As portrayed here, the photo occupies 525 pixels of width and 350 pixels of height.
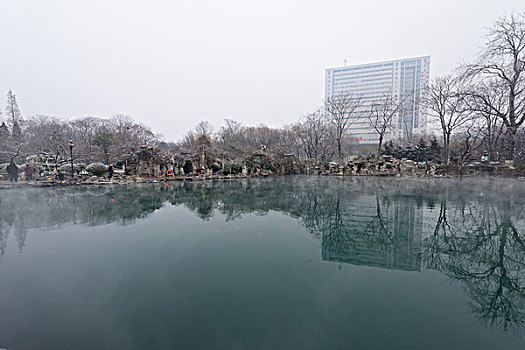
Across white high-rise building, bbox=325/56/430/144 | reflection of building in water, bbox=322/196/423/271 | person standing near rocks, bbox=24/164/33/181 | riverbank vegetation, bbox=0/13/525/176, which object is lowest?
reflection of building in water, bbox=322/196/423/271

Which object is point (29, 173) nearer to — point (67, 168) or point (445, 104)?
point (67, 168)

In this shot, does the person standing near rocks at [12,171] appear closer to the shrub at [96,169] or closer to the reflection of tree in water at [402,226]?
the shrub at [96,169]

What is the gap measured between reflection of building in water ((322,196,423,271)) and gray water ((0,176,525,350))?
0.04 metres

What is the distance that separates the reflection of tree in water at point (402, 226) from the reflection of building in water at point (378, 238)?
0.02 metres

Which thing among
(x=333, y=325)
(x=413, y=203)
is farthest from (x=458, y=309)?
(x=413, y=203)

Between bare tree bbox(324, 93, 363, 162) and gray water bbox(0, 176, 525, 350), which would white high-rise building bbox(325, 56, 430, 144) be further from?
gray water bbox(0, 176, 525, 350)

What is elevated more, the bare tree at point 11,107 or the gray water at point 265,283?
the bare tree at point 11,107

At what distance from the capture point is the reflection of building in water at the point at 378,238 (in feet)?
13.8

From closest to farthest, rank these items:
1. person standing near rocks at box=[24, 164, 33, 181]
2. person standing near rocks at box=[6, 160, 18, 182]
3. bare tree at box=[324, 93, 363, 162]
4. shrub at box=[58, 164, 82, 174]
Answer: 1. person standing near rocks at box=[6, 160, 18, 182]
2. person standing near rocks at box=[24, 164, 33, 181]
3. shrub at box=[58, 164, 82, 174]
4. bare tree at box=[324, 93, 363, 162]

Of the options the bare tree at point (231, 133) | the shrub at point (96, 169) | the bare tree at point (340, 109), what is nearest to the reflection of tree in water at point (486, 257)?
the bare tree at point (340, 109)

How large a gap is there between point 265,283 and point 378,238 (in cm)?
317

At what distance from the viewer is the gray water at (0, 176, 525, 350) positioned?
2395mm

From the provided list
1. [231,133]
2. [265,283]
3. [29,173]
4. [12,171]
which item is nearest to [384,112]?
[231,133]

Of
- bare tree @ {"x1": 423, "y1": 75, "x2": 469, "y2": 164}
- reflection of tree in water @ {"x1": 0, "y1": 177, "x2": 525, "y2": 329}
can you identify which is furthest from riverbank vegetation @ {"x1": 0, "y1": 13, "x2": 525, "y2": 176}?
reflection of tree in water @ {"x1": 0, "y1": 177, "x2": 525, "y2": 329}
